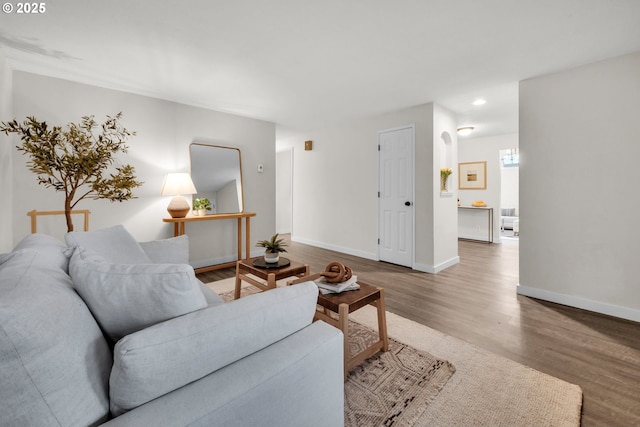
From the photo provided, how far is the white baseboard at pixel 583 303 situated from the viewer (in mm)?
2582

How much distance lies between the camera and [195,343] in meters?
0.81

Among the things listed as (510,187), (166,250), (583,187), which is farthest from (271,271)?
(510,187)

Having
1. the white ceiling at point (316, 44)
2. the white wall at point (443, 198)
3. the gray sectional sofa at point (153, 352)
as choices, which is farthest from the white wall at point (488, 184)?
the gray sectional sofa at point (153, 352)

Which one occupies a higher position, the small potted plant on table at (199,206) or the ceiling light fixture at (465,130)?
the ceiling light fixture at (465,130)

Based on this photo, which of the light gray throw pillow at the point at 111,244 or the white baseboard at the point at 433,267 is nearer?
the light gray throw pillow at the point at 111,244

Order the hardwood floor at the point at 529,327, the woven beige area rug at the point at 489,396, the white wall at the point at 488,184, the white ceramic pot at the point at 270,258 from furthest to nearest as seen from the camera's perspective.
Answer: the white wall at the point at 488,184 → the white ceramic pot at the point at 270,258 → the hardwood floor at the point at 529,327 → the woven beige area rug at the point at 489,396

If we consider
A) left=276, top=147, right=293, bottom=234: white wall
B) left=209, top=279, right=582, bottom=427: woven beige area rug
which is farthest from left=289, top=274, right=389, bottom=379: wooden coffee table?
left=276, top=147, right=293, bottom=234: white wall

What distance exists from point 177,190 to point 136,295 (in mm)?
3050

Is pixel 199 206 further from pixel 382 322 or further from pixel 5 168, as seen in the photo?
pixel 382 322

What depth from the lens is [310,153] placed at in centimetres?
598

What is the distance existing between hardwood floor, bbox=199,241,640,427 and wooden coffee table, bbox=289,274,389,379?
0.71 m

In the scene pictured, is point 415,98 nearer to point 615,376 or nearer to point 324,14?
point 324,14

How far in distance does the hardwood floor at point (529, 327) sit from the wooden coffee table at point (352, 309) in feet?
2.34

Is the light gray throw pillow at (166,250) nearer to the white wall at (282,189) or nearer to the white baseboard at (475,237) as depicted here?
the white wall at (282,189)
